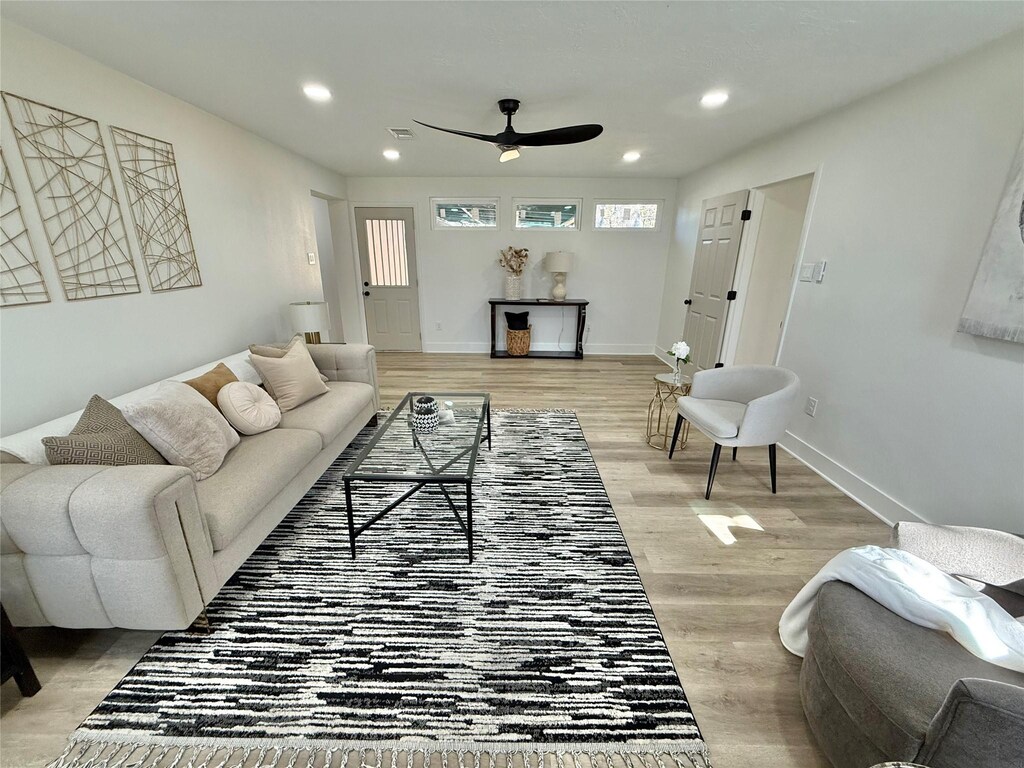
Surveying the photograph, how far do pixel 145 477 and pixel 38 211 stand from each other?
1.51 meters

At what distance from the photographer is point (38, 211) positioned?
1.73 meters

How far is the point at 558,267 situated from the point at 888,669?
15.6ft

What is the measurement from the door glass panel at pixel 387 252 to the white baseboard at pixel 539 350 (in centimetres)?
99

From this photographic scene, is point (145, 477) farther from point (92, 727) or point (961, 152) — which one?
point (961, 152)

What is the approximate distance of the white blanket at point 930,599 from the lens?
963 millimetres

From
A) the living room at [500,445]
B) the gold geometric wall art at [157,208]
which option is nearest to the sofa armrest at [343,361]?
the living room at [500,445]

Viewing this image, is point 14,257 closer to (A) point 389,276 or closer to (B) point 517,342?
(A) point 389,276

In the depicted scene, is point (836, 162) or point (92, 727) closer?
point (92, 727)

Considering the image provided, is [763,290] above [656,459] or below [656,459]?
above

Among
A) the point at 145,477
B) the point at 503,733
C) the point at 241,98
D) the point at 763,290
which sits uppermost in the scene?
the point at 241,98

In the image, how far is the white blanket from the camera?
96 centimetres

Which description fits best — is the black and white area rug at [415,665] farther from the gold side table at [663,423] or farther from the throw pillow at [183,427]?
the gold side table at [663,423]

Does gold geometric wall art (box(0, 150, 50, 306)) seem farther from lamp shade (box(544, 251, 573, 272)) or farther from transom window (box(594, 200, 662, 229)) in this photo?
transom window (box(594, 200, 662, 229))

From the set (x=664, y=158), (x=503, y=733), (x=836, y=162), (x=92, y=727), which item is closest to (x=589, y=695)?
(x=503, y=733)
